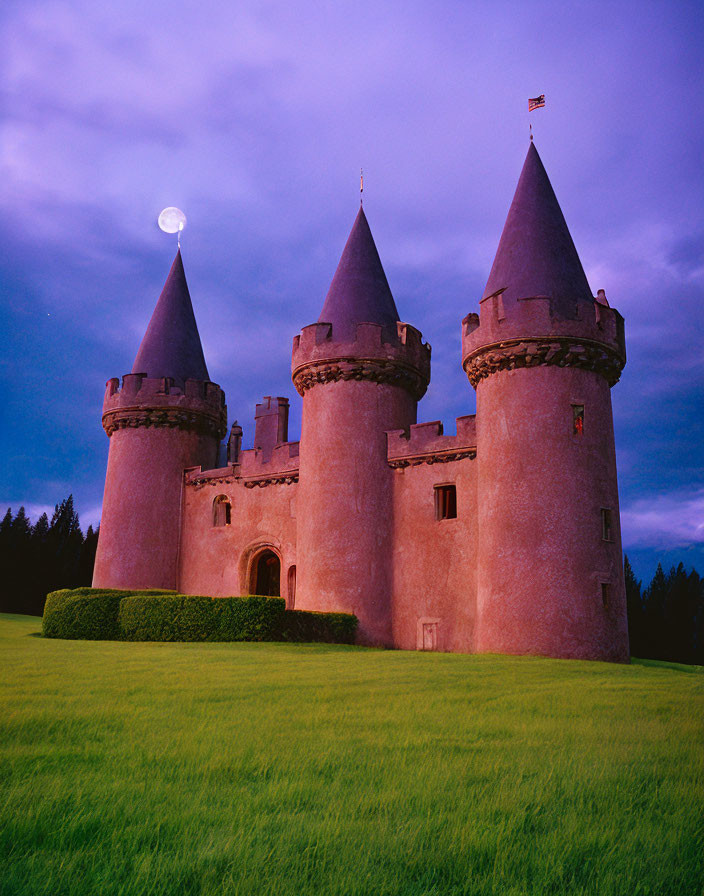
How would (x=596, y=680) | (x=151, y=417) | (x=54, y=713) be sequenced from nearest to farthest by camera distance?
(x=54, y=713)
(x=596, y=680)
(x=151, y=417)

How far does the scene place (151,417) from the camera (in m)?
28.5

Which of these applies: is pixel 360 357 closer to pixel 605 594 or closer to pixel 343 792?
pixel 605 594

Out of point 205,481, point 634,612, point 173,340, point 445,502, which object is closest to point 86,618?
point 205,481

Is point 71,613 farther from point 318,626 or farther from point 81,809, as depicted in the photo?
point 81,809

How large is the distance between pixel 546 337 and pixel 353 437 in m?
7.04

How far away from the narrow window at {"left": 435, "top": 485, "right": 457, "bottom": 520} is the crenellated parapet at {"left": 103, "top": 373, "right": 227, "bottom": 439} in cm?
1128

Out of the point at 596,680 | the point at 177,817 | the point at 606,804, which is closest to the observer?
the point at 177,817

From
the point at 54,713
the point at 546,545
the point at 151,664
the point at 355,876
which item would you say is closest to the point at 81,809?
the point at 355,876

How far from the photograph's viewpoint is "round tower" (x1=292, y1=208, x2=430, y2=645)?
2233cm

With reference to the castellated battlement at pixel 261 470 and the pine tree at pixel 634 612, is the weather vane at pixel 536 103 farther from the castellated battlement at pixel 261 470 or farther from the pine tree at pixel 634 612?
the pine tree at pixel 634 612

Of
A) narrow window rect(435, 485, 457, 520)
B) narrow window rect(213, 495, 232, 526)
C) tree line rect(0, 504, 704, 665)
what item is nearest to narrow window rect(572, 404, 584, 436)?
narrow window rect(435, 485, 457, 520)

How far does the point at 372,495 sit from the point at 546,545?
6.45 m

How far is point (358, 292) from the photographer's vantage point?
25.0 metres

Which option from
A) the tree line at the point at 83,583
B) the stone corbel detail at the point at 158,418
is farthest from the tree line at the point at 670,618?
the stone corbel detail at the point at 158,418
